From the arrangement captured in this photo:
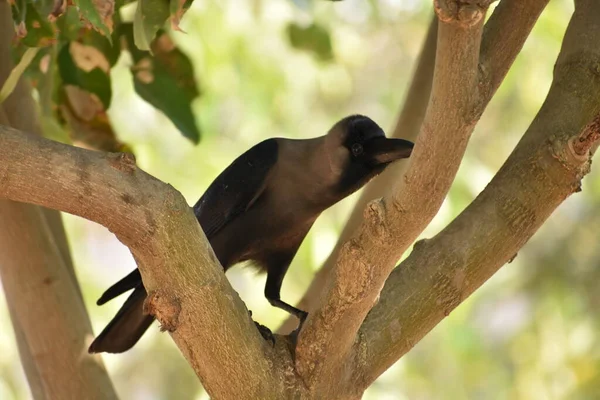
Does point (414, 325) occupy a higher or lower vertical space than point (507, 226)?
lower

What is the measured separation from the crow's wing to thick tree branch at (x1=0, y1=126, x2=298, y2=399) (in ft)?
3.93

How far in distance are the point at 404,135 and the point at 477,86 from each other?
148 cm

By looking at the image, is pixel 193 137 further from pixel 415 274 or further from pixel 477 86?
pixel 477 86

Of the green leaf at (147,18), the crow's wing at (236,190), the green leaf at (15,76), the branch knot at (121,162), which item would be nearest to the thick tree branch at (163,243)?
the branch knot at (121,162)

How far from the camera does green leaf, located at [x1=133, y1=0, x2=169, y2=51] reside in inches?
106

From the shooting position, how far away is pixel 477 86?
1.99 m

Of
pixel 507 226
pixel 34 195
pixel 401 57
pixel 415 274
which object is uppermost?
pixel 401 57

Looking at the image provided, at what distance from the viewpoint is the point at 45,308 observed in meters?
2.84

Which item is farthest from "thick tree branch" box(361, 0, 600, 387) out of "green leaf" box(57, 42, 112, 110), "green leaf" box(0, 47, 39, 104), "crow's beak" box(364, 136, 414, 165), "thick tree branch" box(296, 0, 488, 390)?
"green leaf" box(57, 42, 112, 110)

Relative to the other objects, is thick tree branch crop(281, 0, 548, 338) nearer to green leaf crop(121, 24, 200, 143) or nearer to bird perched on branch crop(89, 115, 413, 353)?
bird perched on branch crop(89, 115, 413, 353)

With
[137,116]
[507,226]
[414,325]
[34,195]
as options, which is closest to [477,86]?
[507,226]

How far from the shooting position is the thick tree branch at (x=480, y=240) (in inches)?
92.7

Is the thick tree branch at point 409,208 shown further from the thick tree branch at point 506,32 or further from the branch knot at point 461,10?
the thick tree branch at point 506,32

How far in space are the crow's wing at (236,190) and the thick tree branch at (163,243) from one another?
3.93 feet
